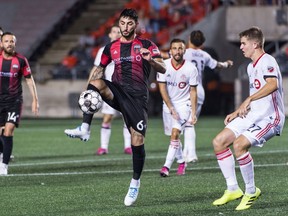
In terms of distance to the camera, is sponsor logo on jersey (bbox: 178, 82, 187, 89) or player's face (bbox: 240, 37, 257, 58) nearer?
player's face (bbox: 240, 37, 257, 58)

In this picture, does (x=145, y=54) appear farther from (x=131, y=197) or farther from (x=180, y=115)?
(x=180, y=115)

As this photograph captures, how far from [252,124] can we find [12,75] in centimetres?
563

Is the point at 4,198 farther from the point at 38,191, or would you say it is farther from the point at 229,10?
the point at 229,10

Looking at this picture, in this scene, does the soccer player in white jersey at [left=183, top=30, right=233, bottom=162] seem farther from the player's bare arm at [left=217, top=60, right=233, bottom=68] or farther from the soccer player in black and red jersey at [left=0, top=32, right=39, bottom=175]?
the soccer player in black and red jersey at [left=0, top=32, right=39, bottom=175]

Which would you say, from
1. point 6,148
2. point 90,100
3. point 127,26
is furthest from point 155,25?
point 90,100

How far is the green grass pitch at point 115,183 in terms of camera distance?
34.7 feet

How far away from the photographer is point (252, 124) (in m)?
10.5

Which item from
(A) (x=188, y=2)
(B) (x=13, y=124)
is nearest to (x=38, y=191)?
(B) (x=13, y=124)

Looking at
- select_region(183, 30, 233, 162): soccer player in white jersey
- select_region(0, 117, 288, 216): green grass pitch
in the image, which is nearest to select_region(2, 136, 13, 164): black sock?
select_region(0, 117, 288, 216): green grass pitch

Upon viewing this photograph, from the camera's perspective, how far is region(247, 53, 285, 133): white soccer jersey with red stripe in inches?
→ 413

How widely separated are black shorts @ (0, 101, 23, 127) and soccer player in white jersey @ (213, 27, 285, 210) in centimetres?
513

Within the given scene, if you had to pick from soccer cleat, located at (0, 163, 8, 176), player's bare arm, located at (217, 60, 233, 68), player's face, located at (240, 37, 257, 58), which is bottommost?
soccer cleat, located at (0, 163, 8, 176)

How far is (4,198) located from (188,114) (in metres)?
4.22

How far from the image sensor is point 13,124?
1485 cm
